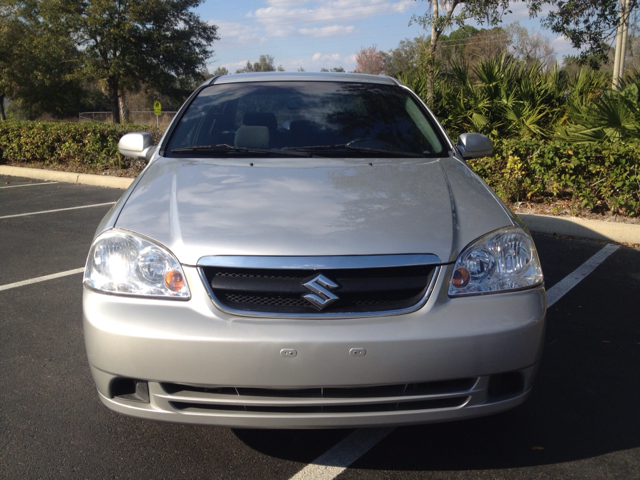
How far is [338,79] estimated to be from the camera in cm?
412

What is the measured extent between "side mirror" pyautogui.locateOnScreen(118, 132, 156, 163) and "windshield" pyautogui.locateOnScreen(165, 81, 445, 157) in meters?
0.30

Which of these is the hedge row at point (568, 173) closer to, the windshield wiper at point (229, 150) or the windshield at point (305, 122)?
the windshield at point (305, 122)

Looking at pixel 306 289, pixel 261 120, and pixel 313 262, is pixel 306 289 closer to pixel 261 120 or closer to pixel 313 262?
pixel 313 262

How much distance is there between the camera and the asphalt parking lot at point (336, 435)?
2.40 m

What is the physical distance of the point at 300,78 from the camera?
4.12 m

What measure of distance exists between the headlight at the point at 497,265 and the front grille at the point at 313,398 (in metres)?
0.36

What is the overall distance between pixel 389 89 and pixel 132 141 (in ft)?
5.81

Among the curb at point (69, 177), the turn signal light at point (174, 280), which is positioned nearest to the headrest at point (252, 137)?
the turn signal light at point (174, 280)

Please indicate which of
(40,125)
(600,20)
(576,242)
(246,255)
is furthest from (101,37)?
(246,255)

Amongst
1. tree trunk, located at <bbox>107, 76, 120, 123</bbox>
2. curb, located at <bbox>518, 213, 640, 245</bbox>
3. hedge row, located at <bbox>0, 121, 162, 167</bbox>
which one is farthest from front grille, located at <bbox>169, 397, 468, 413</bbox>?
tree trunk, located at <bbox>107, 76, 120, 123</bbox>

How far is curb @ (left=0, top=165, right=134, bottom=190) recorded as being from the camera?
10.8m

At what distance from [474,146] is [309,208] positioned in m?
1.70

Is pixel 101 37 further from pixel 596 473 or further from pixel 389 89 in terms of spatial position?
pixel 596 473

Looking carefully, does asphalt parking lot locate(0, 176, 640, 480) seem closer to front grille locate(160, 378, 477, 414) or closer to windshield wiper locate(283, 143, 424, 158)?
front grille locate(160, 378, 477, 414)
